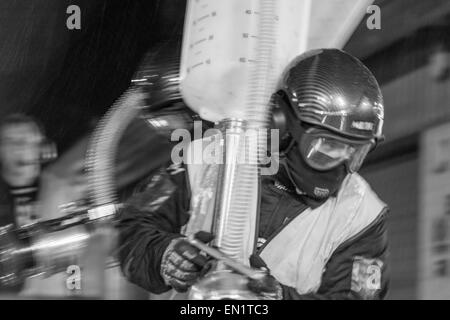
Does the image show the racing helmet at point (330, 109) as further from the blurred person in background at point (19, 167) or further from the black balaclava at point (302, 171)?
the blurred person in background at point (19, 167)

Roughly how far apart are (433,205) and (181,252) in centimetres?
52

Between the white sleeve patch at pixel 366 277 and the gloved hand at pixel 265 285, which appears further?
the white sleeve patch at pixel 366 277

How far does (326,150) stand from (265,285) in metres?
0.24

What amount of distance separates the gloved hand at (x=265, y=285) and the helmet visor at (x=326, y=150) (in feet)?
0.61

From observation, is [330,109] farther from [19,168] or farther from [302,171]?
[19,168]

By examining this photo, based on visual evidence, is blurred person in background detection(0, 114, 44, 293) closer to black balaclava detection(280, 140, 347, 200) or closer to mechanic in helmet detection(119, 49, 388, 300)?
mechanic in helmet detection(119, 49, 388, 300)

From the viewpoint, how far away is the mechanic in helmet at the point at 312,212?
1.26m

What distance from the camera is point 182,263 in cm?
125

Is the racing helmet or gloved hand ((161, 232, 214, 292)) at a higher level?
the racing helmet

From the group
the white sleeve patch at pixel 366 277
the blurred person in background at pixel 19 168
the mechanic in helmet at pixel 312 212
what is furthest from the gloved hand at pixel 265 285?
the blurred person in background at pixel 19 168

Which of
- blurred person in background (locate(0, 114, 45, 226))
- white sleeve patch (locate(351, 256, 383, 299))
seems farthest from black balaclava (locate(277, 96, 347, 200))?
blurred person in background (locate(0, 114, 45, 226))

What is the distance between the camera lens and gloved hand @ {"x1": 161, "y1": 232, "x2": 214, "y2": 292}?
48.8 inches

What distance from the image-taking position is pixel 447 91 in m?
1.47

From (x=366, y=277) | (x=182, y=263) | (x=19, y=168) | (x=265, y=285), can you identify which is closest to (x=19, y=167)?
(x=19, y=168)
